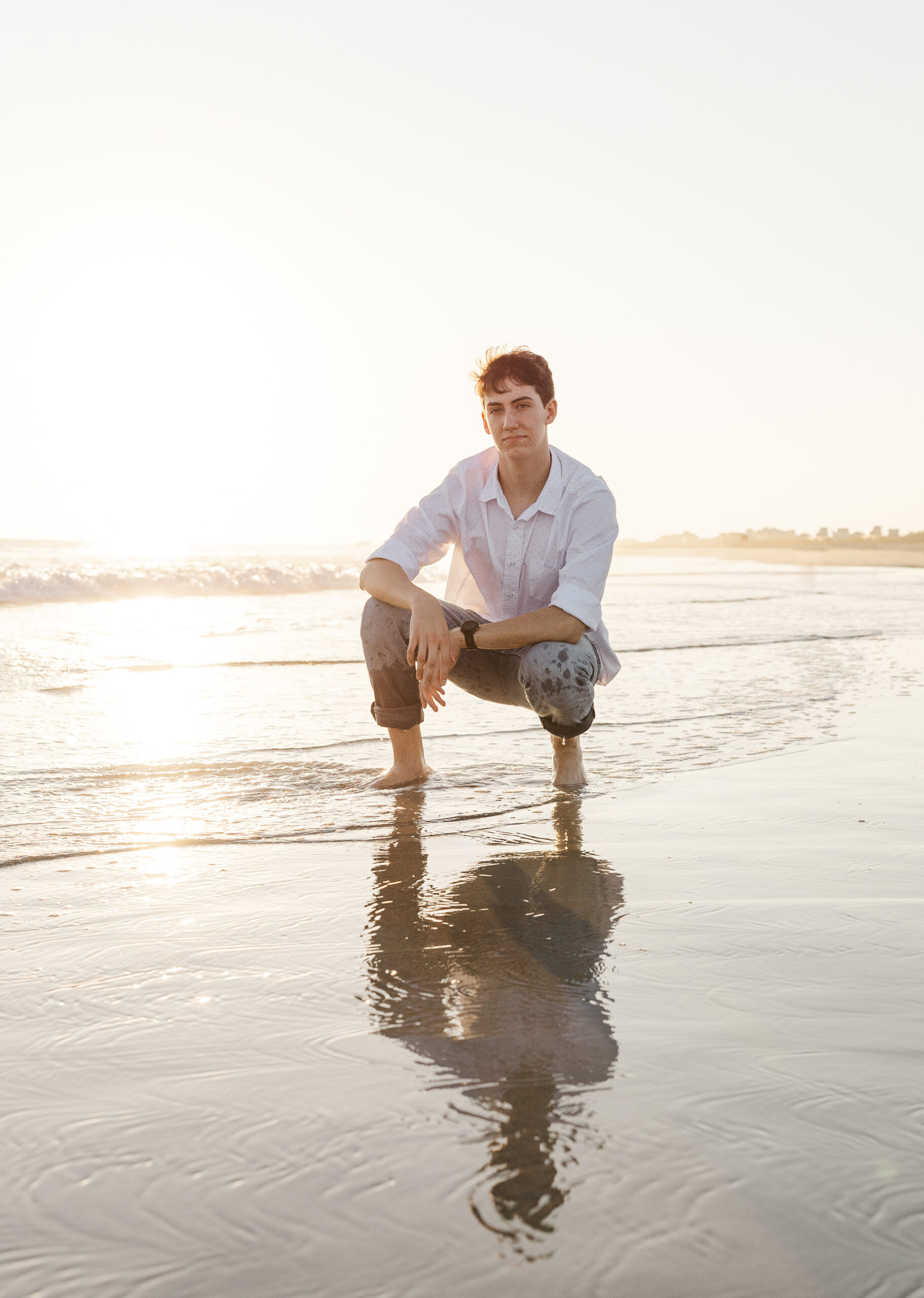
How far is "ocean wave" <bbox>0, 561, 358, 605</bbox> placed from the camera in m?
13.9

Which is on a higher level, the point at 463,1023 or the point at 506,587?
the point at 506,587

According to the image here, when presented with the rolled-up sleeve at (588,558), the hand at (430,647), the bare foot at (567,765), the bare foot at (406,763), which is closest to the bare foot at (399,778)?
the bare foot at (406,763)

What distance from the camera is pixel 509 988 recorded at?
5.56ft

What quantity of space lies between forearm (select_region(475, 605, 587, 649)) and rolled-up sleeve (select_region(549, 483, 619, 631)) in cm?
3

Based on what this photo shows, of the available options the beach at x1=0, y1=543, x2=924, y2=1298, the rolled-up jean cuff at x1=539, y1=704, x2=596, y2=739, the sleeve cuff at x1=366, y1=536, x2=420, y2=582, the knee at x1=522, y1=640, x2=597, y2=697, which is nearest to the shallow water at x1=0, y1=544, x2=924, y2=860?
the beach at x1=0, y1=543, x2=924, y2=1298

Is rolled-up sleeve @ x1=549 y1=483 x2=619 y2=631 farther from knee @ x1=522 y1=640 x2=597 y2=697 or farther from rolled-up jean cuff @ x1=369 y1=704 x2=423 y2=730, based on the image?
rolled-up jean cuff @ x1=369 y1=704 x2=423 y2=730

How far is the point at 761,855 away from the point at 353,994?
1.22 metres

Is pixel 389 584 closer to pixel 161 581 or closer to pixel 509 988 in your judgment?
pixel 509 988

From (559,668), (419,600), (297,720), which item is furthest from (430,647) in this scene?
(297,720)

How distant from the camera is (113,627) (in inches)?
375

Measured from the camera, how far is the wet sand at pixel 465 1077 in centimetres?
101

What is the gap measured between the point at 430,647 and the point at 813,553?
40.4 meters

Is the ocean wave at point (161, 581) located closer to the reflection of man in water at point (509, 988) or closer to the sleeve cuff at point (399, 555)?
the sleeve cuff at point (399, 555)

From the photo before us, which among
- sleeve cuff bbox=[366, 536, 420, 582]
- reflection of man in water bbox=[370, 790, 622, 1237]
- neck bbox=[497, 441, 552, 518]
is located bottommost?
reflection of man in water bbox=[370, 790, 622, 1237]
